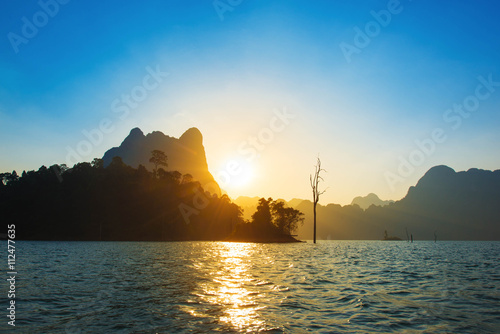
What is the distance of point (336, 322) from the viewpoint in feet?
37.0

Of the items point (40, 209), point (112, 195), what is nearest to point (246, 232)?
point (112, 195)

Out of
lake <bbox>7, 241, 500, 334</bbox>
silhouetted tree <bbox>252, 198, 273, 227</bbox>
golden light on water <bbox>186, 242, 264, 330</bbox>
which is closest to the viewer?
lake <bbox>7, 241, 500, 334</bbox>

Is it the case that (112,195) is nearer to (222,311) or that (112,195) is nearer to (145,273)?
(145,273)

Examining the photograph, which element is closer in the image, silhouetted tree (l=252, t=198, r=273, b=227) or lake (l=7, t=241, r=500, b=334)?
lake (l=7, t=241, r=500, b=334)

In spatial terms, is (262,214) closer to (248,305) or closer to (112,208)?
(112,208)

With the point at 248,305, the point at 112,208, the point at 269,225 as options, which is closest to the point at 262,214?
the point at 269,225

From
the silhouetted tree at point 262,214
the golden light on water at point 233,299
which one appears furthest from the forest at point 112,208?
the golden light on water at point 233,299

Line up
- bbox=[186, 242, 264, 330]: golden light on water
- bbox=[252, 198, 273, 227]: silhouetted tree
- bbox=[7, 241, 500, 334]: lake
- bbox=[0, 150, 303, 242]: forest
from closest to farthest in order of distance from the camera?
bbox=[7, 241, 500, 334]: lake → bbox=[186, 242, 264, 330]: golden light on water → bbox=[0, 150, 303, 242]: forest → bbox=[252, 198, 273, 227]: silhouetted tree

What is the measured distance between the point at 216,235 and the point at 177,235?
107 ft

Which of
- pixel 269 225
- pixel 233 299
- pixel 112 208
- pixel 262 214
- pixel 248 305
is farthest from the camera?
pixel 269 225

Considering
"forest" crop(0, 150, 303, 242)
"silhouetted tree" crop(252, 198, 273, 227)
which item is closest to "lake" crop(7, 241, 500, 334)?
"forest" crop(0, 150, 303, 242)

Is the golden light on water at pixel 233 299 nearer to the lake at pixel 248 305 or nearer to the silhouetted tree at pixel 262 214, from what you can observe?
the lake at pixel 248 305

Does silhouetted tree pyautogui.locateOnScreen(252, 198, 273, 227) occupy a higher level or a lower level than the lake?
higher

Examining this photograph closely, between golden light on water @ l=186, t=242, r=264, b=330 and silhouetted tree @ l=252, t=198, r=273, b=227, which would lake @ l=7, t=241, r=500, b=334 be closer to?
golden light on water @ l=186, t=242, r=264, b=330
